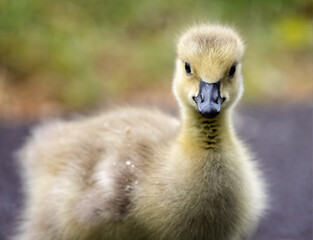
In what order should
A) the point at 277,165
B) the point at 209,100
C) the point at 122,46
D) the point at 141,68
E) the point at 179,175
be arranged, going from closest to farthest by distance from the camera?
the point at 209,100 < the point at 179,175 < the point at 277,165 < the point at 141,68 < the point at 122,46

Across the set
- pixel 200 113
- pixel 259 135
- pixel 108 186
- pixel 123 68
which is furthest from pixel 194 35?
pixel 123 68

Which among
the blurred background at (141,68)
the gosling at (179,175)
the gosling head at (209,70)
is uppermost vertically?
the blurred background at (141,68)

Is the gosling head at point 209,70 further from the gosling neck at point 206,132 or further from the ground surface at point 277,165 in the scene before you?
the ground surface at point 277,165

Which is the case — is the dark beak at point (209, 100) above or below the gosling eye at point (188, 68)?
below

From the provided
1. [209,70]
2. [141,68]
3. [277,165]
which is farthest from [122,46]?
[209,70]

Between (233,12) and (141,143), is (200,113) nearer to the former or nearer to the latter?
(141,143)

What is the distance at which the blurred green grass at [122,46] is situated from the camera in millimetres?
→ 4438

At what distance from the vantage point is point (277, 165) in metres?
3.36

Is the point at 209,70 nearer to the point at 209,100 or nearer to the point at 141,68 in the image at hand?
the point at 209,100

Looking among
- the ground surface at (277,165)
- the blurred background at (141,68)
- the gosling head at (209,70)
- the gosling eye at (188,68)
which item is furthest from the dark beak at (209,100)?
the blurred background at (141,68)

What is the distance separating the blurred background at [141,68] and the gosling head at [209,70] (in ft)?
3.25

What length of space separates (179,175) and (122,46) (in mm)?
2987

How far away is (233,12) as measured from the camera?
17.0 feet

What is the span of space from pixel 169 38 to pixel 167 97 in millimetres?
636
